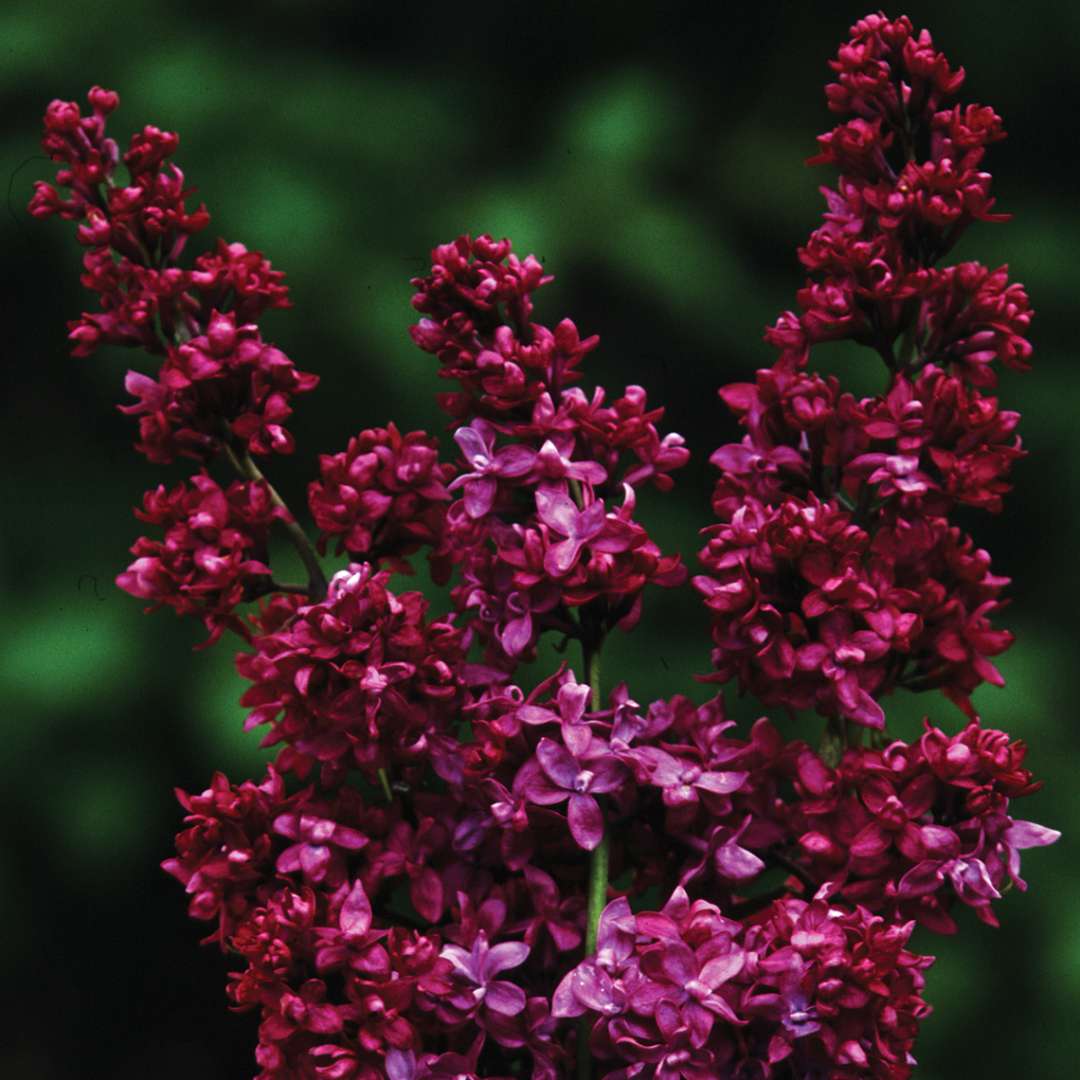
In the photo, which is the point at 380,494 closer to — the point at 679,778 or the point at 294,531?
the point at 294,531

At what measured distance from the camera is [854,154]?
0.78 metres

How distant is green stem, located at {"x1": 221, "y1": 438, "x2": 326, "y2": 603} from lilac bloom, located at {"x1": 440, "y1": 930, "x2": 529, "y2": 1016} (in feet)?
0.49

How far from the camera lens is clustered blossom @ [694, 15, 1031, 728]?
71 cm

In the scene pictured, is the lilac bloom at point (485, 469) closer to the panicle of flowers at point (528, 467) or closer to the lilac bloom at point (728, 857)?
the panicle of flowers at point (528, 467)

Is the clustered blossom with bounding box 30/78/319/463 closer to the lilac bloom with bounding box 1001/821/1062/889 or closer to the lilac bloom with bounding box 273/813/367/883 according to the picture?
the lilac bloom with bounding box 273/813/367/883

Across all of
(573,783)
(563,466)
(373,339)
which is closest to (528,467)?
(563,466)

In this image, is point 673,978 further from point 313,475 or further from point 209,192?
point 209,192

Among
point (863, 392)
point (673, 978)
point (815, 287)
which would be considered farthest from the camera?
point (863, 392)

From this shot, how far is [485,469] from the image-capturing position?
72 centimetres

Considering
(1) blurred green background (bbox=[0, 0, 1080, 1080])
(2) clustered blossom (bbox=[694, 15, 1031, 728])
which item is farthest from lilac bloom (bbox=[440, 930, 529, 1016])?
(1) blurred green background (bbox=[0, 0, 1080, 1080])

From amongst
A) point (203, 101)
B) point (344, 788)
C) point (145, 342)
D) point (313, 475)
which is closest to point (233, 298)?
point (145, 342)

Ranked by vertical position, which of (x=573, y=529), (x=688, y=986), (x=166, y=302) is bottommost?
(x=688, y=986)

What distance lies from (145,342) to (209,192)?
25.6 inches

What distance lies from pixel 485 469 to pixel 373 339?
650 mm
